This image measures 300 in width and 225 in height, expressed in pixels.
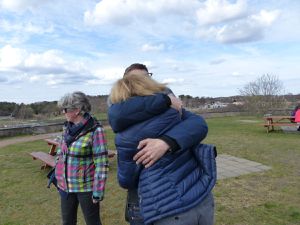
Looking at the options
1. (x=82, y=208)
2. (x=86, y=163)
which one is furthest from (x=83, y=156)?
(x=82, y=208)

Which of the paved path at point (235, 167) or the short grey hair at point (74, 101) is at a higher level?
→ the short grey hair at point (74, 101)

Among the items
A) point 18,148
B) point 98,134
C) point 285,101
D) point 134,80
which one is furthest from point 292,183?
point 285,101

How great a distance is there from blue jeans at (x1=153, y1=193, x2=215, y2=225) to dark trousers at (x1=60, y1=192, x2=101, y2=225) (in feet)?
4.89

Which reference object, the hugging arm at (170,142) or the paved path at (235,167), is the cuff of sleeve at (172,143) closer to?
the hugging arm at (170,142)

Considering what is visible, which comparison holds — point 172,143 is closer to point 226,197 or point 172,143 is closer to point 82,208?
point 82,208

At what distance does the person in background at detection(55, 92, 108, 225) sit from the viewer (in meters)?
3.26

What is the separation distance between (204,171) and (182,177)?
0.62 ft

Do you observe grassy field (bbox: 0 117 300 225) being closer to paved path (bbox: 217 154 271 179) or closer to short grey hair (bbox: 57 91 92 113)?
paved path (bbox: 217 154 271 179)

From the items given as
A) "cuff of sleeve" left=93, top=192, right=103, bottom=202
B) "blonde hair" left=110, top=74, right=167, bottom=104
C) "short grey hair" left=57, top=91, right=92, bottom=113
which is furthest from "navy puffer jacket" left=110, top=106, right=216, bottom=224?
"short grey hair" left=57, top=91, right=92, bottom=113

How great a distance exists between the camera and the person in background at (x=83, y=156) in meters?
3.26

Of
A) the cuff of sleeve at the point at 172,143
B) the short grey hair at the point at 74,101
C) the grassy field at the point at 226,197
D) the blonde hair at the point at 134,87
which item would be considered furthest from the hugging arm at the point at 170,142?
the grassy field at the point at 226,197

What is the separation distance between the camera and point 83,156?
10.8 ft

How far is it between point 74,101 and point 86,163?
58 cm

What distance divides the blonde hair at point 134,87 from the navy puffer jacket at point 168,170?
0.14 metres
